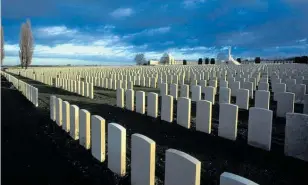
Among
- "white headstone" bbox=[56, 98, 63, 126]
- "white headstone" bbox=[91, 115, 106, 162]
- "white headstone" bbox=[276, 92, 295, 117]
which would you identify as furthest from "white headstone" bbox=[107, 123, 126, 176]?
"white headstone" bbox=[276, 92, 295, 117]

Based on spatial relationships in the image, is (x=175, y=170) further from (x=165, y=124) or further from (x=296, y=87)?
(x=296, y=87)

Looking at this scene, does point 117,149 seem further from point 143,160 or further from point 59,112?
point 59,112

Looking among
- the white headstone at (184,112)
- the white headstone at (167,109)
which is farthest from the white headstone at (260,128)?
the white headstone at (167,109)

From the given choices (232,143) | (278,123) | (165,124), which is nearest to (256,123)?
(232,143)

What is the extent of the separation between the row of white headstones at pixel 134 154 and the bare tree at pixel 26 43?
5309 centimetres

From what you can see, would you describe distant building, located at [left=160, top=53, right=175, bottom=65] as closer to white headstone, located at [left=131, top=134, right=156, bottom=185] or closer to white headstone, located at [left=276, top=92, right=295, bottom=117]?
white headstone, located at [left=276, top=92, right=295, bottom=117]

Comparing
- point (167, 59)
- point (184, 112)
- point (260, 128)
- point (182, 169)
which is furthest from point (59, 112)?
point (167, 59)

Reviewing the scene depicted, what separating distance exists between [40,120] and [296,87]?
7.86 metres

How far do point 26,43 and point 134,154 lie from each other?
5661 cm

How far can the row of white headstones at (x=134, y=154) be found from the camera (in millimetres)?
2639

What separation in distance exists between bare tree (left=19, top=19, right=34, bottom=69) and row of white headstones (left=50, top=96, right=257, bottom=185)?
53090 mm

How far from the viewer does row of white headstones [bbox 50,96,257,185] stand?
8.66 ft

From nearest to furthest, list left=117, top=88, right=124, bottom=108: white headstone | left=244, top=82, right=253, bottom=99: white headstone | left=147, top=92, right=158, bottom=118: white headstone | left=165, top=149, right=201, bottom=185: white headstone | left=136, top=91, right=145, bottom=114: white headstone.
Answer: left=165, top=149, right=201, bottom=185: white headstone < left=147, top=92, right=158, bottom=118: white headstone < left=136, top=91, right=145, bottom=114: white headstone < left=117, top=88, right=124, bottom=108: white headstone < left=244, top=82, right=253, bottom=99: white headstone

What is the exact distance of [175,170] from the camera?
2863mm
